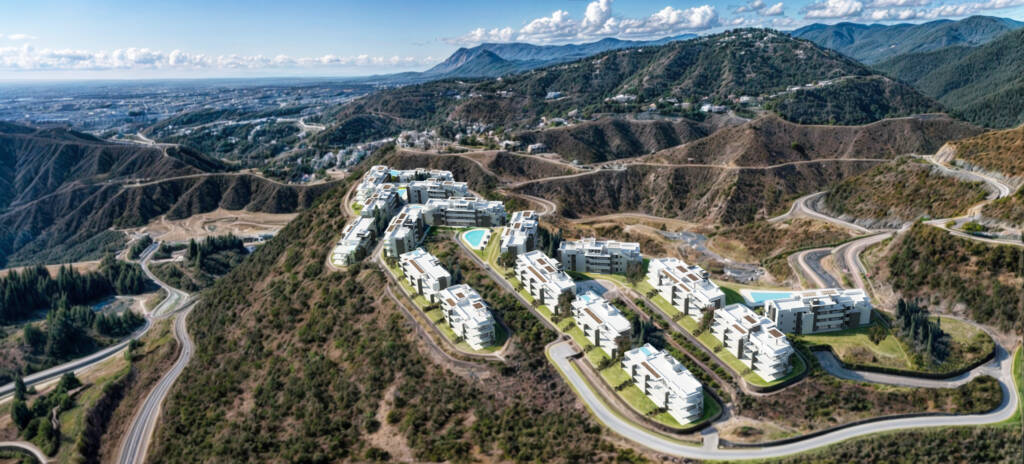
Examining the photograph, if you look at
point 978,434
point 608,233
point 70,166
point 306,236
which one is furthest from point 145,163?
point 978,434

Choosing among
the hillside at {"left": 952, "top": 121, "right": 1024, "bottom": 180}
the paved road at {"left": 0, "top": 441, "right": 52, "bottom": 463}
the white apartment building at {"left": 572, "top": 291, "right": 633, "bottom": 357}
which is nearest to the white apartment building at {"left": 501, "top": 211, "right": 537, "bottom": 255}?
the white apartment building at {"left": 572, "top": 291, "right": 633, "bottom": 357}

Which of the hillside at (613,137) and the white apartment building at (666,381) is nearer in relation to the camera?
the white apartment building at (666,381)

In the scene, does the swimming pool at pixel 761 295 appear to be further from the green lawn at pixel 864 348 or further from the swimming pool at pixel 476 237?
the swimming pool at pixel 476 237

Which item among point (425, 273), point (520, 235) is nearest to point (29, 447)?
point (425, 273)

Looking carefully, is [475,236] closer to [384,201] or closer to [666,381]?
[384,201]

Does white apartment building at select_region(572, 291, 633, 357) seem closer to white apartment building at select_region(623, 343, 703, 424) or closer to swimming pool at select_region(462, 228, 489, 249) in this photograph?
white apartment building at select_region(623, 343, 703, 424)

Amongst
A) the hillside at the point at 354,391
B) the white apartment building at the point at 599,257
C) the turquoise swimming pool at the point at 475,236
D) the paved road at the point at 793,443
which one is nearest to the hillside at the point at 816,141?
the turquoise swimming pool at the point at 475,236
